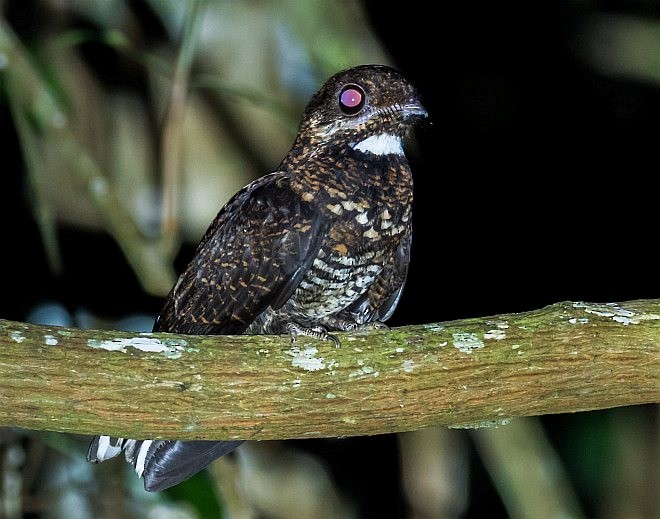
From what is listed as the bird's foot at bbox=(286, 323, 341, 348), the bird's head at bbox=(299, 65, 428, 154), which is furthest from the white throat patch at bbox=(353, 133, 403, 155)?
the bird's foot at bbox=(286, 323, 341, 348)

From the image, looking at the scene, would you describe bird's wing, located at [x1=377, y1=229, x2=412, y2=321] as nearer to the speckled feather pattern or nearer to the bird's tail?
the speckled feather pattern

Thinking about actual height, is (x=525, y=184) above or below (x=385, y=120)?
below

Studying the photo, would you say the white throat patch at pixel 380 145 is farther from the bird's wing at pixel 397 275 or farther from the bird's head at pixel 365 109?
the bird's wing at pixel 397 275

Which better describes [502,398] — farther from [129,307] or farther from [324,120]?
[129,307]

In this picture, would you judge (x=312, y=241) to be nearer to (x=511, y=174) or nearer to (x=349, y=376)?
(x=349, y=376)

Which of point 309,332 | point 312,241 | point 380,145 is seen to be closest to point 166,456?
point 309,332

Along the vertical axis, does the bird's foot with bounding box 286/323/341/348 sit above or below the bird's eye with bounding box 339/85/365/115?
below

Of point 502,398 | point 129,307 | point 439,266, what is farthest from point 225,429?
point 439,266

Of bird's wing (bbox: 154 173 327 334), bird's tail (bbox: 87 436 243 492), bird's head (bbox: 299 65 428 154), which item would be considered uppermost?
bird's head (bbox: 299 65 428 154)
